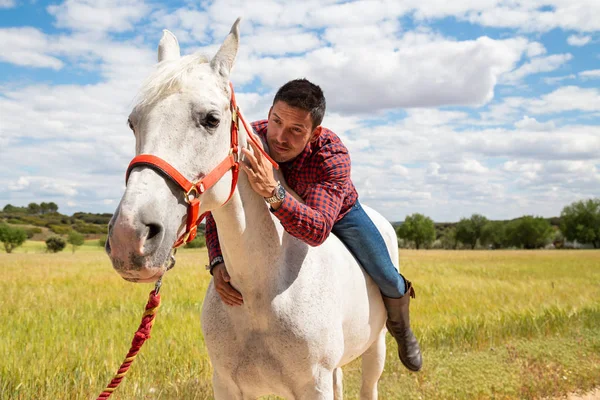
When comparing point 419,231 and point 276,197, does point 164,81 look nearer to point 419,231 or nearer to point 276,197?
point 276,197

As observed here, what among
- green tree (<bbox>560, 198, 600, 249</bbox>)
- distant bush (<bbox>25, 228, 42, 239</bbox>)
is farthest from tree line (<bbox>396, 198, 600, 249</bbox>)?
distant bush (<bbox>25, 228, 42, 239</bbox>)

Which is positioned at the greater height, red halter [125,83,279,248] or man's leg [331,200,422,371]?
red halter [125,83,279,248]

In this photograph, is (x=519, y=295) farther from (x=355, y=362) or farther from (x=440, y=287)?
(x=355, y=362)

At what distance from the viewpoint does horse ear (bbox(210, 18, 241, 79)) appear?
2369 millimetres

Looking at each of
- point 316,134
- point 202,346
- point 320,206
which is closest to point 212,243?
point 320,206

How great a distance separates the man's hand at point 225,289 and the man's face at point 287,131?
756 mm

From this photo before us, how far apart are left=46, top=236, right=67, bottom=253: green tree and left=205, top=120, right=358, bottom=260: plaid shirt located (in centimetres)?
4876

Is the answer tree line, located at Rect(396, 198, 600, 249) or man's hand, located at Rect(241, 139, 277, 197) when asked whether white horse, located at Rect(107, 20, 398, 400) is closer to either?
man's hand, located at Rect(241, 139, 277, 197)

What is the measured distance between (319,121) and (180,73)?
0.97 meters

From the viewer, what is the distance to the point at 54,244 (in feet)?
151

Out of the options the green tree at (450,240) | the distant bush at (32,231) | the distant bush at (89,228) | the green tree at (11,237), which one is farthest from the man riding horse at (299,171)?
the green tree at (450,240)

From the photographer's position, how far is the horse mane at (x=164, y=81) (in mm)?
2115

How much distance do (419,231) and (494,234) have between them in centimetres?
1649

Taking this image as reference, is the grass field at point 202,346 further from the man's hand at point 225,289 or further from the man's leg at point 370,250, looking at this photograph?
the man's hand at point 225,289
